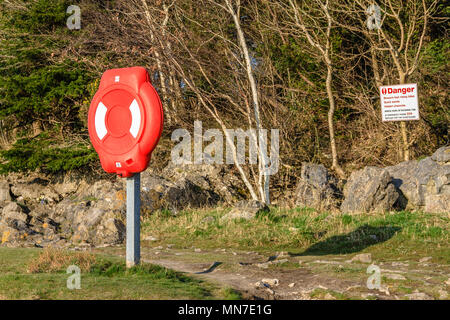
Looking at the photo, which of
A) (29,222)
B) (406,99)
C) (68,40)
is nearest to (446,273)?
(406,99)

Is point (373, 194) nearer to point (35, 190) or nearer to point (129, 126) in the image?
point (129, 126)

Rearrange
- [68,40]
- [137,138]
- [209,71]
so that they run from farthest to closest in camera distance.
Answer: [68,40], [209,71], [137,138]

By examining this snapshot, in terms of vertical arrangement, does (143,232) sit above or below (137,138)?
below

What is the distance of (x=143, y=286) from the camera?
5977 millimetres

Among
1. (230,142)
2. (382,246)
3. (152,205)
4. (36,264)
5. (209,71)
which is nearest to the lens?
(36,264)

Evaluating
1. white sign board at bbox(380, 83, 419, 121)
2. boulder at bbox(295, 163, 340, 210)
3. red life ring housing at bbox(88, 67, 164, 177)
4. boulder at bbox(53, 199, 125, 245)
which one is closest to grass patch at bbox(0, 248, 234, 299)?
red life ring housing at bbox(88, 67, 164, 177)

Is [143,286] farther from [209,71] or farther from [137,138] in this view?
[209,71]

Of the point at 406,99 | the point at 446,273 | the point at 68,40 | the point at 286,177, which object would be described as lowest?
the point at 446,273

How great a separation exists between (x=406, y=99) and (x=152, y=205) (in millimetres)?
6652

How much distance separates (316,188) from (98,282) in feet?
33.3

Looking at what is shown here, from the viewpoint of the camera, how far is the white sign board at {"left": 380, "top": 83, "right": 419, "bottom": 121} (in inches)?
559

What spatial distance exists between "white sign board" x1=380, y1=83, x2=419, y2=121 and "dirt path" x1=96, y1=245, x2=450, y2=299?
6.03 metres

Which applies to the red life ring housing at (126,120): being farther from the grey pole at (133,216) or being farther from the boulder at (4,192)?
the boulder at (4,192)

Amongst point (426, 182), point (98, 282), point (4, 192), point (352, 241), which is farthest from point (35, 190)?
point (98, 282)
